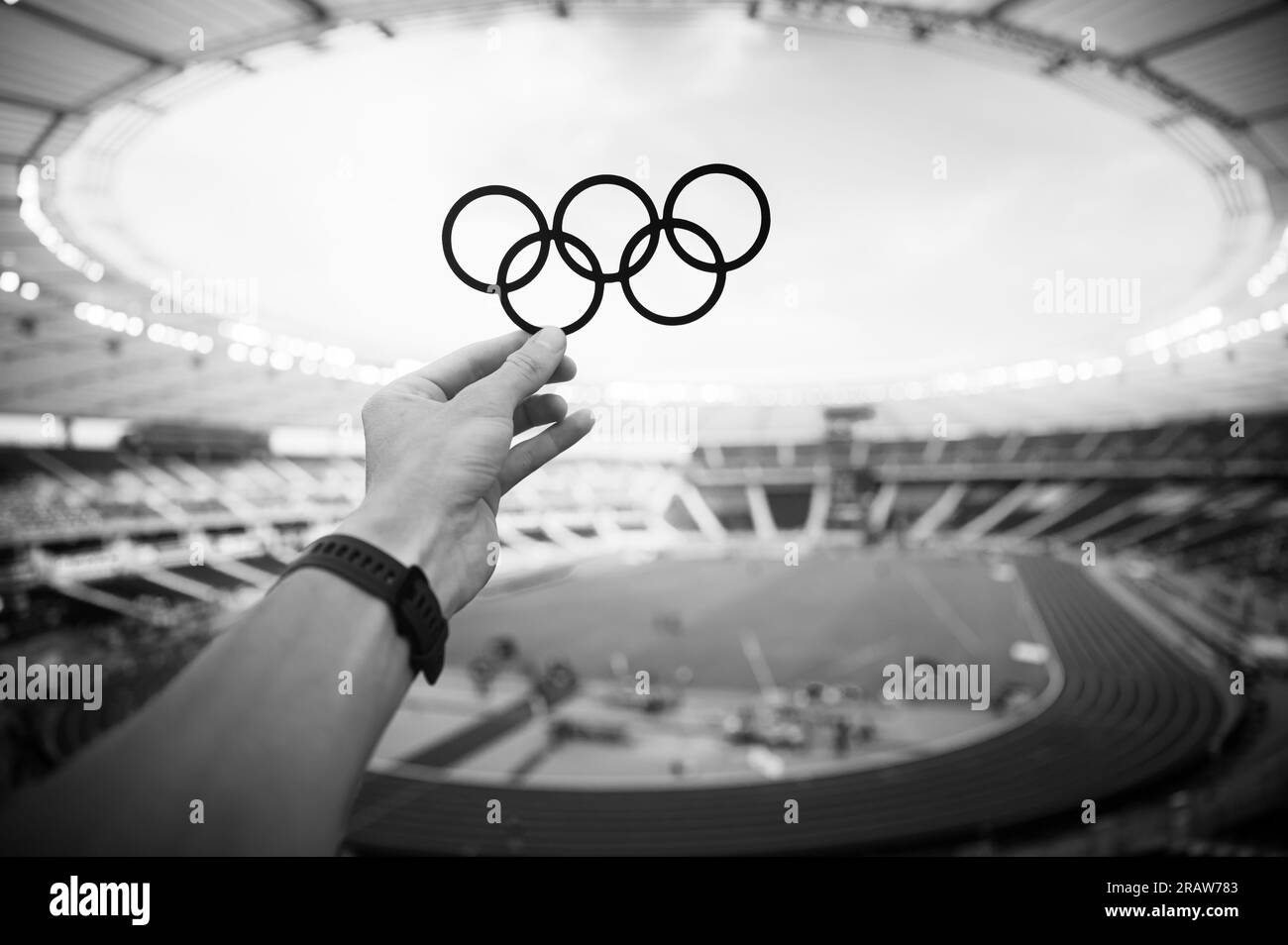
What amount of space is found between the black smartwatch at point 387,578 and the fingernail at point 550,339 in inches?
46.7

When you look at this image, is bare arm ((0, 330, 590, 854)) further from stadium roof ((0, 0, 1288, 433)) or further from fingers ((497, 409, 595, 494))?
stadium roof ((0, 0, 1288, 433))

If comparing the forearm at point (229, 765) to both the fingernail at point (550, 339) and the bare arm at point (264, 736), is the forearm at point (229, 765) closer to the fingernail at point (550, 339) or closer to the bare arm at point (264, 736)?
the bare arm at point (264, 736)

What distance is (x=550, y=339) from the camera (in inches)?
108

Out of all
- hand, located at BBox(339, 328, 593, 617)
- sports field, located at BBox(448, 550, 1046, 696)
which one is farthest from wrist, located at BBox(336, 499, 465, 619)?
sports field, located at BBox(448, 550, 1046, 696)

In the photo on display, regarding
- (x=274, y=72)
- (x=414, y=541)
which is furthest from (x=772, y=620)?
(x=414, y=541)

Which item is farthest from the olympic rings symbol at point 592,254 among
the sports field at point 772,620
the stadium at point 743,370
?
the sports field at point 772,620

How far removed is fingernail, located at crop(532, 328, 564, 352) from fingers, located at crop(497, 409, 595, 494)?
0.29m

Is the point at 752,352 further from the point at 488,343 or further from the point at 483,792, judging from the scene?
the point at 488,343

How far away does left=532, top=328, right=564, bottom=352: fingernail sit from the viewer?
2.73 meters

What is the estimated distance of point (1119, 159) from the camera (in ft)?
47.6
